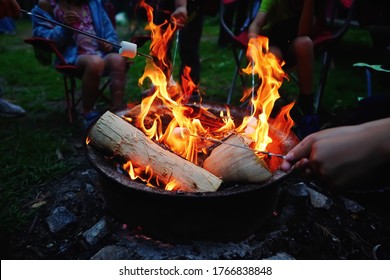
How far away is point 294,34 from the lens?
11.2ft

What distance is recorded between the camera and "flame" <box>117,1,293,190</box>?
2.18 meters

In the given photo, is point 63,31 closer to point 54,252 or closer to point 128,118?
point 128,118

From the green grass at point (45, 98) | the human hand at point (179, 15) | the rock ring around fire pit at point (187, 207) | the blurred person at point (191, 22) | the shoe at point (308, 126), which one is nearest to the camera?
the rock ring around fire pit at point (187, 207)

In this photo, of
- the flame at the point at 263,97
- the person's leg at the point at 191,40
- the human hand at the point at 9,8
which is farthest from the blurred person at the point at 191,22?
the human hand at the point at 9,8

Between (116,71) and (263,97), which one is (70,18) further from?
(263,97)

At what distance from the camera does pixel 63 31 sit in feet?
11.0

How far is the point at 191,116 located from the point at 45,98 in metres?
2.99

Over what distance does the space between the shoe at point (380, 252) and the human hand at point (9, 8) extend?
118 inches

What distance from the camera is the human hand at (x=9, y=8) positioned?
222 cm

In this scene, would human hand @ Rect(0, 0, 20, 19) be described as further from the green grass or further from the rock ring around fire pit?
the green grass

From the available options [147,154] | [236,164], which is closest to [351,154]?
[236,164]

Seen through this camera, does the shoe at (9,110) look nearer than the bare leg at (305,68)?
No

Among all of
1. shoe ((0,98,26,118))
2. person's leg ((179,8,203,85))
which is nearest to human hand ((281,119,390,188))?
person's leg ((179,8,203,85))

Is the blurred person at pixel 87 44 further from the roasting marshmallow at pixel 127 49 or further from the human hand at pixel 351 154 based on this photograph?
the human hand at pixel 351 154
